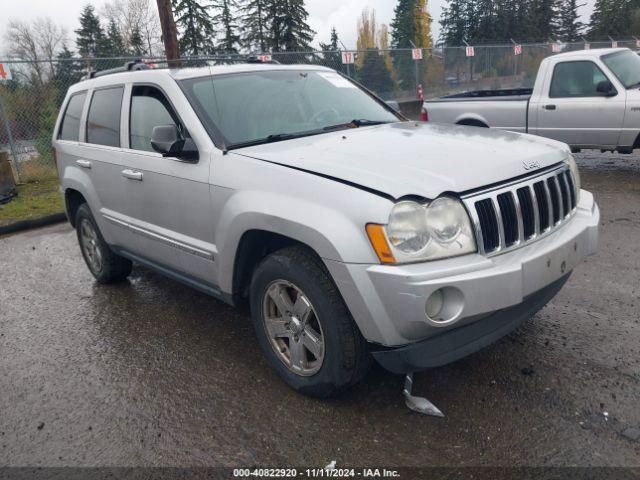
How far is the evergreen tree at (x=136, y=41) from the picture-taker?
39.9 m

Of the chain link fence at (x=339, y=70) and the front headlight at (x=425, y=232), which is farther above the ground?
the chain link fence at (x=339, y=70)

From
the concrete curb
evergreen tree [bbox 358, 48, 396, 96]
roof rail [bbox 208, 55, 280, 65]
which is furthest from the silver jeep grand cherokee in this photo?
evergreen tree [bbox 358, 48, 396, 96]

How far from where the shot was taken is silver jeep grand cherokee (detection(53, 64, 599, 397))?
257 centimetres

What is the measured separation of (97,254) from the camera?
17.5ft

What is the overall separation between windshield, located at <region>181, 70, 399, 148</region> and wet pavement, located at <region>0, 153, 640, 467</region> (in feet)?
4.87

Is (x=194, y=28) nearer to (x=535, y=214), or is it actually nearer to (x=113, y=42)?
(x=113, y=42)

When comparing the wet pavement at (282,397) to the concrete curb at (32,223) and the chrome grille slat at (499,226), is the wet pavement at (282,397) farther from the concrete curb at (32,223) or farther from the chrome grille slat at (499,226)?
the concrete curb at (32,223)

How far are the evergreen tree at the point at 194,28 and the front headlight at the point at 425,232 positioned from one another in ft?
118

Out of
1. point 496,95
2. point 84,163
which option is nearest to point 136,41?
point 496,95

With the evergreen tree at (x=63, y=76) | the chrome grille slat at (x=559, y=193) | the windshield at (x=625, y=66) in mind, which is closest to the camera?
the chrome grille slat at (x=559, y=193)

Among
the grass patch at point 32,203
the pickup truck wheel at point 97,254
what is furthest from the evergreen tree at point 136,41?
the pickup truck wheel at point 97,254

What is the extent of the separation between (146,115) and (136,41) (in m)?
42.8

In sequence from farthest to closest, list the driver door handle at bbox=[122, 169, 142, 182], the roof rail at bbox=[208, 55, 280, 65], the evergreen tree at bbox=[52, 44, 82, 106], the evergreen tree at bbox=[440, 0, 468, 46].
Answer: the evergreen tree at bbox=[440, 0, 468, 46] < the evergreen tree at bbox=[52, 44, 82, 106] < the roof rail at bbox=[208, 55, 280, 65] < the driver door handle at bbox=[122, 169, 142, 182]

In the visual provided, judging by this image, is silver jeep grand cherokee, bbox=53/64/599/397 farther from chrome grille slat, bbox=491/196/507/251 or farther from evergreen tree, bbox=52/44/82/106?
evergreen tree, bbox=52/44/82/106
